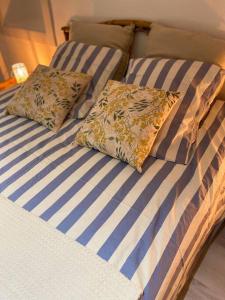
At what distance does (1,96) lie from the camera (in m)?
1.92

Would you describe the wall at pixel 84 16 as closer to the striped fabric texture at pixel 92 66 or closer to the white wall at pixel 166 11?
the white wall at pixel 166 11

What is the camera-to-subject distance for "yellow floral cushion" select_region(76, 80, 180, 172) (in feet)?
3.68

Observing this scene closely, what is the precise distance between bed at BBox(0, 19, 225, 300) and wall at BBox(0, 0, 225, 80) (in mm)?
574

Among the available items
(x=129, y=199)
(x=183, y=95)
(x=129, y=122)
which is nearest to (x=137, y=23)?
(x=183, y=95)

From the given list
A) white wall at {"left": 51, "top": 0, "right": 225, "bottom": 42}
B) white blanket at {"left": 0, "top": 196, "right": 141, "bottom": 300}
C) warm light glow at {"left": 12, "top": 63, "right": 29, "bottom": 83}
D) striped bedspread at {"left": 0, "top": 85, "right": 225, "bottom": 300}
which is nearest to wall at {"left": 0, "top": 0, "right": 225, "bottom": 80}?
white wall at {"left": 51, "top": 0, "right": 225, "bottom": 42}

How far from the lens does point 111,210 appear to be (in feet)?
3.18

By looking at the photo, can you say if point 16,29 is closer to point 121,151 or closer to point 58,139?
point 58,139

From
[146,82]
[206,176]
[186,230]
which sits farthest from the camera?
[146,82]

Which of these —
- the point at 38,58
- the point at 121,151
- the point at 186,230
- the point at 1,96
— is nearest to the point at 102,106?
the point at 121,151

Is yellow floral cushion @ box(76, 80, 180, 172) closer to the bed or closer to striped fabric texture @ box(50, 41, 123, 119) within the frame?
the bed

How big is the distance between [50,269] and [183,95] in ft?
3.10

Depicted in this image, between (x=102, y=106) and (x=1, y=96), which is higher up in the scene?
(x=102, y=106)

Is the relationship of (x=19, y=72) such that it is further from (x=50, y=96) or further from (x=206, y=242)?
(x=206, y=242)

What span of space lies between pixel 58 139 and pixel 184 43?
0.87 m
